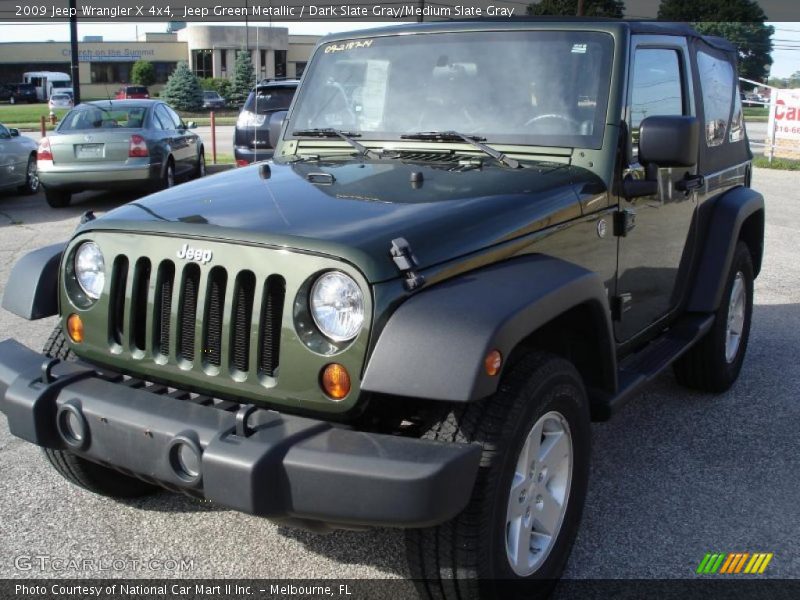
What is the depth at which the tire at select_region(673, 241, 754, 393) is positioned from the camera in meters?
4.64

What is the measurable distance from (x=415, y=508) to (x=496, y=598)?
0.60m

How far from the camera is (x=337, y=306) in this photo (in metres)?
2.49

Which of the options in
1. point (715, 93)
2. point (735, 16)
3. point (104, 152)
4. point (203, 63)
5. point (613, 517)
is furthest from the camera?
point (203, 63)

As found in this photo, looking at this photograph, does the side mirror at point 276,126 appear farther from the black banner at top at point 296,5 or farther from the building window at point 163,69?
the building window at point 163,69

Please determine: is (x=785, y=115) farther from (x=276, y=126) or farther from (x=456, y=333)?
(x=456, y=333)

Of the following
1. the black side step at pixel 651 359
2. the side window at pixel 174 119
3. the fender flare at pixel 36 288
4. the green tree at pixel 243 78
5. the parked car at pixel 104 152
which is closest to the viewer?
the fender flare at pixel 36 288

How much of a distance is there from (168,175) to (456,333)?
10842mm

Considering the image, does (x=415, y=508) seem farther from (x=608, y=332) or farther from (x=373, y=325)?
(x=608, y=332)

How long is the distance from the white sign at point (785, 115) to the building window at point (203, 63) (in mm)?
53220

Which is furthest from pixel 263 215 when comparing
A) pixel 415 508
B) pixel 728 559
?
pixel 728 559

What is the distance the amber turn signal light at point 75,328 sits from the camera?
2.99 m

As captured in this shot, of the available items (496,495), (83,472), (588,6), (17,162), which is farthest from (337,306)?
(588,6)

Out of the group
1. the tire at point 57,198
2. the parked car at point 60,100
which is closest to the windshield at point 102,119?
the tire at point 57,198

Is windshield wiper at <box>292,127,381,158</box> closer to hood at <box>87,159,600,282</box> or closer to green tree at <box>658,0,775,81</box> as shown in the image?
hood at <box>87,159,600,282</box>
